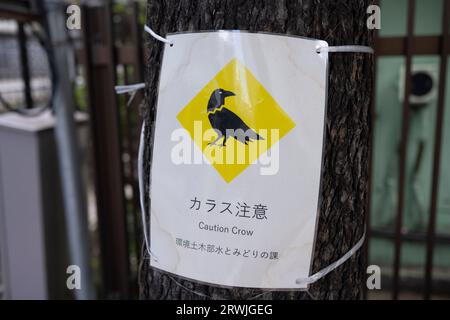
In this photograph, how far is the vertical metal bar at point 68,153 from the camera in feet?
9.01

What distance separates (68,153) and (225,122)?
1.76 m

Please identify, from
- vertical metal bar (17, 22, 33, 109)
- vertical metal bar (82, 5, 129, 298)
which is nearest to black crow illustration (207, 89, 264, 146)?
vertical metal bar (82, 5, 129, 298)

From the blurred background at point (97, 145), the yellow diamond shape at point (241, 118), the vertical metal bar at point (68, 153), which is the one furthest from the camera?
the vertical metal bar at point (68, 153)

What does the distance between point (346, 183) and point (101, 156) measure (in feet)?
6.49

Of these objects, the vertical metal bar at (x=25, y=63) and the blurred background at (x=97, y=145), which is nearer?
the blurred background at (x=97, y=145)

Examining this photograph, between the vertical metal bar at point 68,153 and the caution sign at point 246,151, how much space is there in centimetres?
163

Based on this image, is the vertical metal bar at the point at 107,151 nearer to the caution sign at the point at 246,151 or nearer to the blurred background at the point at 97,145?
the blurred background at the point at 97,145

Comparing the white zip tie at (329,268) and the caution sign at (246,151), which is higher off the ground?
the caution sign at (246,151)

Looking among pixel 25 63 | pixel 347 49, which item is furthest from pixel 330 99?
pixel 25 63

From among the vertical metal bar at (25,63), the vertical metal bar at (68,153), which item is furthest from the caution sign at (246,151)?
the vertical metal bar at (25,63)

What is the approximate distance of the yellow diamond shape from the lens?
1.20 meters

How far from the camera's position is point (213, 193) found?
1249 mm

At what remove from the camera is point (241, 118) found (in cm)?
122
